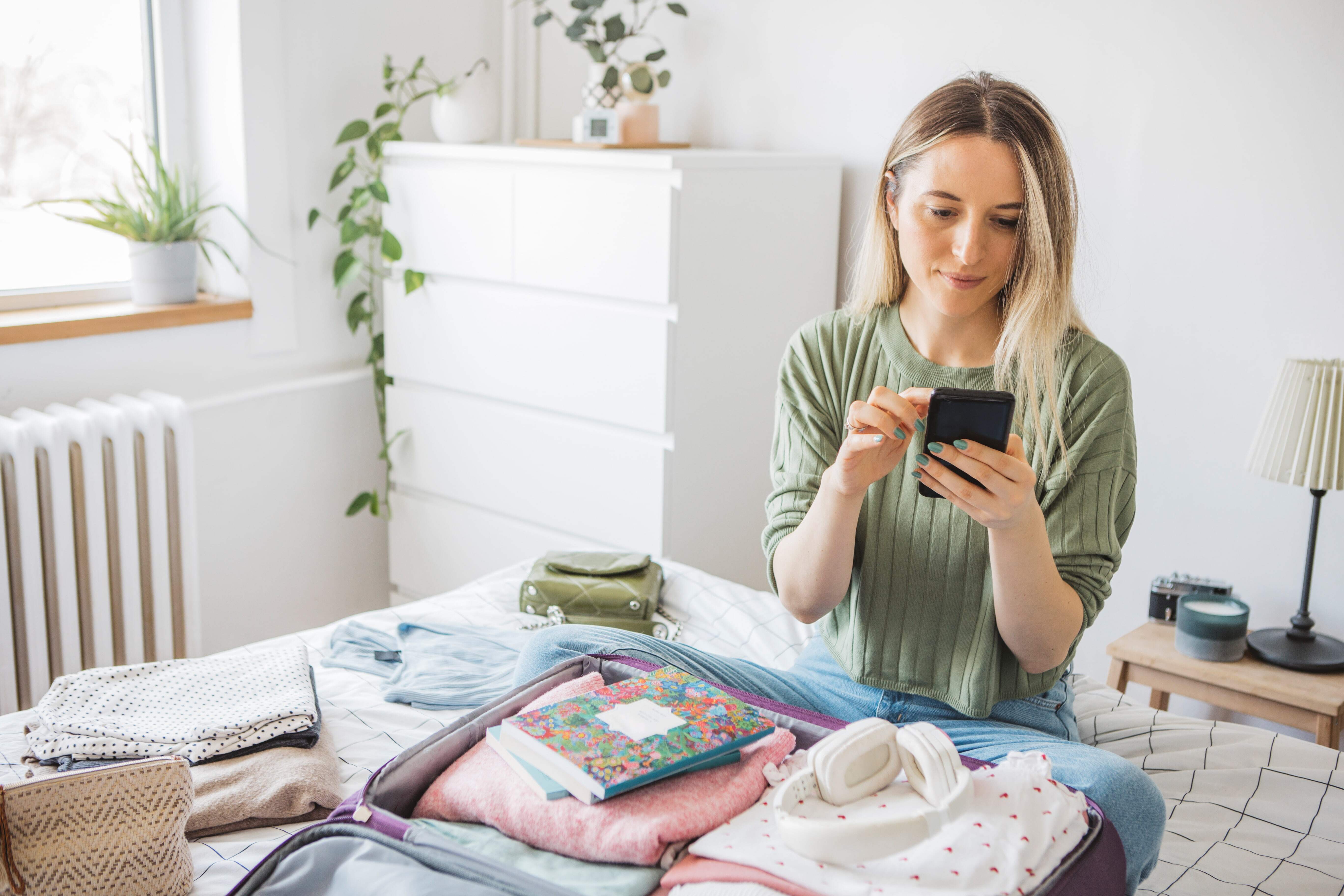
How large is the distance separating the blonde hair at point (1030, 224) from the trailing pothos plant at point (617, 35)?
46.0 inches

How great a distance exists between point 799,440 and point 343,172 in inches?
63.8

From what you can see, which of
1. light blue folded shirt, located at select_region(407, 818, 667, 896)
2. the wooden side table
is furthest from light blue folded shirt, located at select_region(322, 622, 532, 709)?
the wooden side table

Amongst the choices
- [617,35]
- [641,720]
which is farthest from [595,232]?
[641,720]

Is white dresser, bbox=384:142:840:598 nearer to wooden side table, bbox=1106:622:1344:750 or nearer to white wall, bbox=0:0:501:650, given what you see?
white wall, bbox=0:0:501:650

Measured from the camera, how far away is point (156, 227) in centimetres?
232

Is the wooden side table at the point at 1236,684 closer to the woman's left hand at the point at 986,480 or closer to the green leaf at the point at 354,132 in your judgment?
the woman's left hand at the point at 986,480

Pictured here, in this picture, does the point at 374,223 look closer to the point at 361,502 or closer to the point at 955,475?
the point at 361,502

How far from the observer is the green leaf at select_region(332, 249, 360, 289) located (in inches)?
102

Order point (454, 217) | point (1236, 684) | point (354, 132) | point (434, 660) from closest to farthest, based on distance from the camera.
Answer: point (434, 660)
point (1236, 684)
point (454, 217)
point (354, 132)

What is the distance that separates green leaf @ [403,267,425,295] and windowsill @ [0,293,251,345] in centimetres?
35

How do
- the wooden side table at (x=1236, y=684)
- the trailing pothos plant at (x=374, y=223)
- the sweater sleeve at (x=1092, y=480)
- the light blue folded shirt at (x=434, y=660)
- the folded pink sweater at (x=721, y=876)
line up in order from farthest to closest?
the trailing pothos plant at (x=374, y=223) → the wooden side table at (x=1236, y=684) → the light blue folded shirt at (x=434, y=660) → the sweater sleeve at (x=1092, y=480) → the folded pink sweater at (x=721, y=876)

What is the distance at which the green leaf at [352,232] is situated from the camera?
2535 mm

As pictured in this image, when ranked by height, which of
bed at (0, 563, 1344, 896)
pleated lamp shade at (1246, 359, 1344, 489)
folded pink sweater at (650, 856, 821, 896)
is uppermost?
pleated lamp shade at (1246, 359, 1344, 489)

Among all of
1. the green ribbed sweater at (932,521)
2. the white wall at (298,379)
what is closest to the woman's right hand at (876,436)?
the green ribbed sweater at (932,521)
